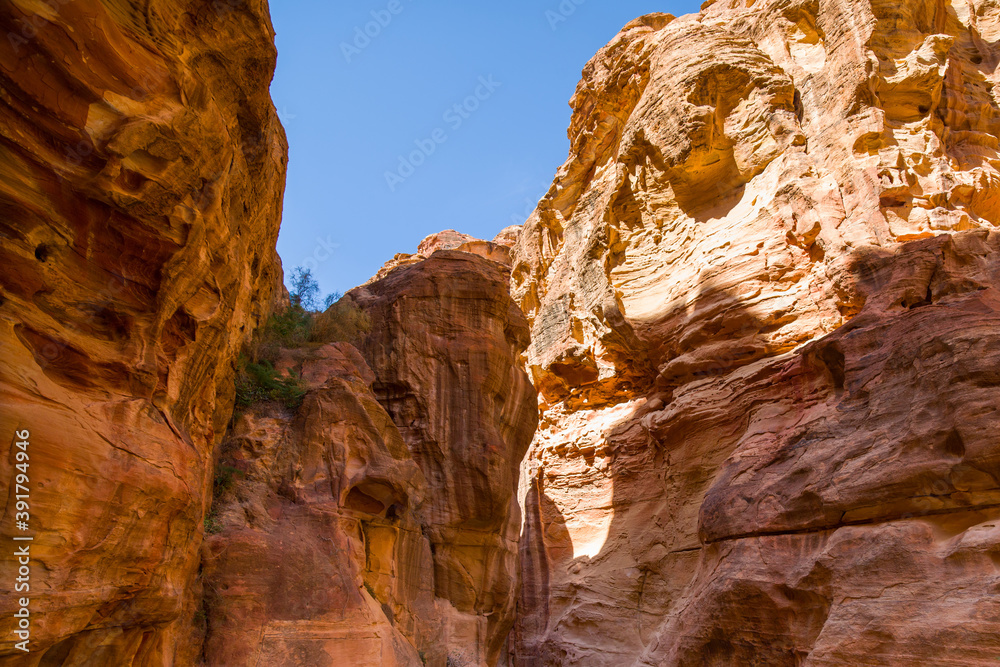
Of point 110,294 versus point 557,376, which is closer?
point 110,294

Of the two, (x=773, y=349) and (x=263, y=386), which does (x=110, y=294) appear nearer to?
(x=263, y=386)

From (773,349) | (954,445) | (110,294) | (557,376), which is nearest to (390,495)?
(110,294)

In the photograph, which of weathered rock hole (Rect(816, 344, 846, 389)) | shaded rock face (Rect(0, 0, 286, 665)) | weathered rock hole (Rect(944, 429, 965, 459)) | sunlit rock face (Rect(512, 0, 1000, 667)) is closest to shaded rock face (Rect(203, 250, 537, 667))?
shaded rock face (Rect(0, 0, 286, 665))

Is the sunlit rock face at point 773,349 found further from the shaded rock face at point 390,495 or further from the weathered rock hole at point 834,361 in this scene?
the shaded rock face at point 390,495

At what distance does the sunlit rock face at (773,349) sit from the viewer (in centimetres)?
959

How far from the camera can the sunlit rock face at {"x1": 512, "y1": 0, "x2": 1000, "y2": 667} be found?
9586 millimetres

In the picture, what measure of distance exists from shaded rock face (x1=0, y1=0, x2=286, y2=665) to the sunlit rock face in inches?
394

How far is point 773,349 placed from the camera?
1588cm

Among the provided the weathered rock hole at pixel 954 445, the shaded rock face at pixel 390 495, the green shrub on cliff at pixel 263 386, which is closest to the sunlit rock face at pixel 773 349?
the weathered rock hole at pixel 954 445

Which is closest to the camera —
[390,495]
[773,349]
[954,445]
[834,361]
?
[954,445]

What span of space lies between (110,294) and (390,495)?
6130 millimetres

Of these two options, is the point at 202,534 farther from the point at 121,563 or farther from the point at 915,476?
the point at 915,476

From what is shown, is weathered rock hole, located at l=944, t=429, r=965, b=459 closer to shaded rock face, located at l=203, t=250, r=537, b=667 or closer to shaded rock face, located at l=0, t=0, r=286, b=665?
shaded rock face, located at l=203, t=250, r=537, b=667

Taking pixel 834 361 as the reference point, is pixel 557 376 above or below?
above
